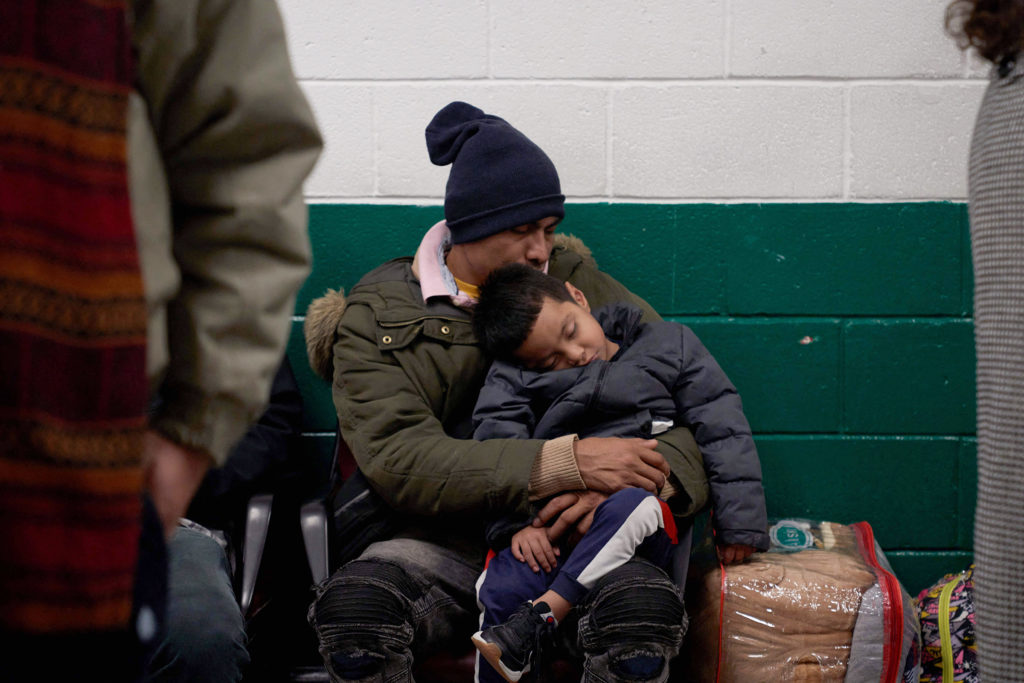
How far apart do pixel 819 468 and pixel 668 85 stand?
1237 mm

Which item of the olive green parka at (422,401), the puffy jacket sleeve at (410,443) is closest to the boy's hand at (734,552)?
the olive green parka at (422,401)

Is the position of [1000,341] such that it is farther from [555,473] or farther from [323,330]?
[323,330]

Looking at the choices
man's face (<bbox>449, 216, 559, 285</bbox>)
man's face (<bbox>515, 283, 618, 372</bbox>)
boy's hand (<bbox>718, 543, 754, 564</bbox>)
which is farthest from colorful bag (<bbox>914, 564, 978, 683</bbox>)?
man's face (<bbox>449, 216, 559, 285</bbox>)

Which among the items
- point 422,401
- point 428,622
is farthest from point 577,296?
point 428,622

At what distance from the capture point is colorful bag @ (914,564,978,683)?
217cm

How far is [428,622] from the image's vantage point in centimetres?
195

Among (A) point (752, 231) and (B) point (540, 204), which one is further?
(A) point (752, 231)

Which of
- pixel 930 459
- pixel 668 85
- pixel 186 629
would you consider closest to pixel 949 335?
pixel 930 459

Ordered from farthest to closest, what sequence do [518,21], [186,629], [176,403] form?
1. [518,21]
2. [186,629]
3. [176,403]

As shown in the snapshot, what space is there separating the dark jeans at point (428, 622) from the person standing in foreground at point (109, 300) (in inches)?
41.3

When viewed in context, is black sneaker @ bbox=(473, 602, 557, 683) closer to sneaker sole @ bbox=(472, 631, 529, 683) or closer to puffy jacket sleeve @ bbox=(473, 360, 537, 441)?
sneaker sole @ bbox=(472, 631, 529, 683)

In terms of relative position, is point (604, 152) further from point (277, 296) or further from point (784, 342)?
point (277, 296)

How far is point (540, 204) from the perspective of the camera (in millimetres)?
2305

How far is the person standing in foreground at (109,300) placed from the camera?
72cm
